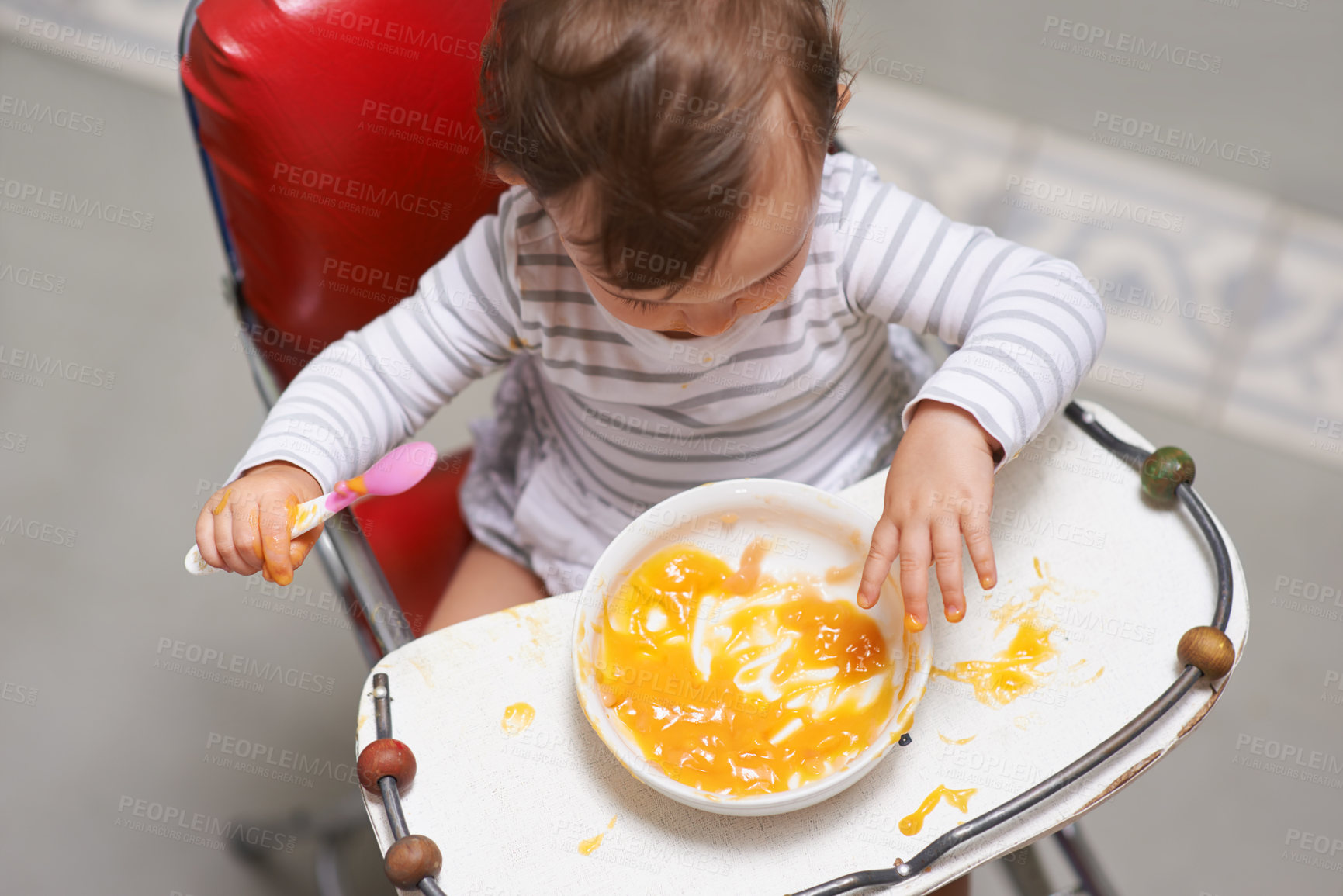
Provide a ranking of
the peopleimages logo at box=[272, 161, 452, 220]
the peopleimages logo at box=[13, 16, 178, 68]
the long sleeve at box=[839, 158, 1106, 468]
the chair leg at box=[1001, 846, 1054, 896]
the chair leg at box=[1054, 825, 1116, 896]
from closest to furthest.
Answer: the long sleeve at box=[839, 158, 1106, 468] < the peopleimages logo at box=[272, 161, 452, 220] < the chair leg at box=[1054, 825, 1116, 896] < the chair leg at box=[1001, 846, 1054, 896] < the peopleimages logo at box=[13, 16, 178, 68]

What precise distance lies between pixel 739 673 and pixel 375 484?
9.5 inches

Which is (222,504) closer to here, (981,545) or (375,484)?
(375,484)

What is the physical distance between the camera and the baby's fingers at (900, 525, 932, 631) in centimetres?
56

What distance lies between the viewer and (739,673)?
594 mm

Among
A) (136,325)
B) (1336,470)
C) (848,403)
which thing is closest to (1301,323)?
(1336,470)

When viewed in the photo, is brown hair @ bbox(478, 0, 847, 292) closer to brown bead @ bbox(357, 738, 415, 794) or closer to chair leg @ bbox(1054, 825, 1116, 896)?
brown bead @ bbox(357, 738, 415, 794)

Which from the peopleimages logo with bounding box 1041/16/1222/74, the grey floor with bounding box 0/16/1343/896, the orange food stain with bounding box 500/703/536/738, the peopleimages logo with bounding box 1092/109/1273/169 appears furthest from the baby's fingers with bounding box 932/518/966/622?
the peopleimages logo with bounding box 1041/16/1222/74

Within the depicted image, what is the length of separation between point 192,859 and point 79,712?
0.80 feet

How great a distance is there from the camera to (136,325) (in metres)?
1.50

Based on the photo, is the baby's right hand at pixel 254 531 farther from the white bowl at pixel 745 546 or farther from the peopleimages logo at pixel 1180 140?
the peopleimages logo at pixel 1180 140

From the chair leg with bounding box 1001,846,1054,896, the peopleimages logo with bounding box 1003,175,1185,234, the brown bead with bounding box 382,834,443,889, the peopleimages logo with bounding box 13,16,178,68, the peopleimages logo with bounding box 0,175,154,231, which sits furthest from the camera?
the peopleimages logo with bounding box 13,16,178,68

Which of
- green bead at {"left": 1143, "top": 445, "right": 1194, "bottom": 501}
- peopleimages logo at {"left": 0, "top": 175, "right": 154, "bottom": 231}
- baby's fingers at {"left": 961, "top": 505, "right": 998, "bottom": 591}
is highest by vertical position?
green bead at {"left": 1143, "top": 445, "right": 1194, "bottom": 501}

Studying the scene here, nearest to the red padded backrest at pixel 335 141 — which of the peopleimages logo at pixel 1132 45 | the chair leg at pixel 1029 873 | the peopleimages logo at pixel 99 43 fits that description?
the chair leg at pixel 1029 873

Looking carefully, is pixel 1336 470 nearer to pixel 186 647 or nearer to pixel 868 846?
pixel 868 846
